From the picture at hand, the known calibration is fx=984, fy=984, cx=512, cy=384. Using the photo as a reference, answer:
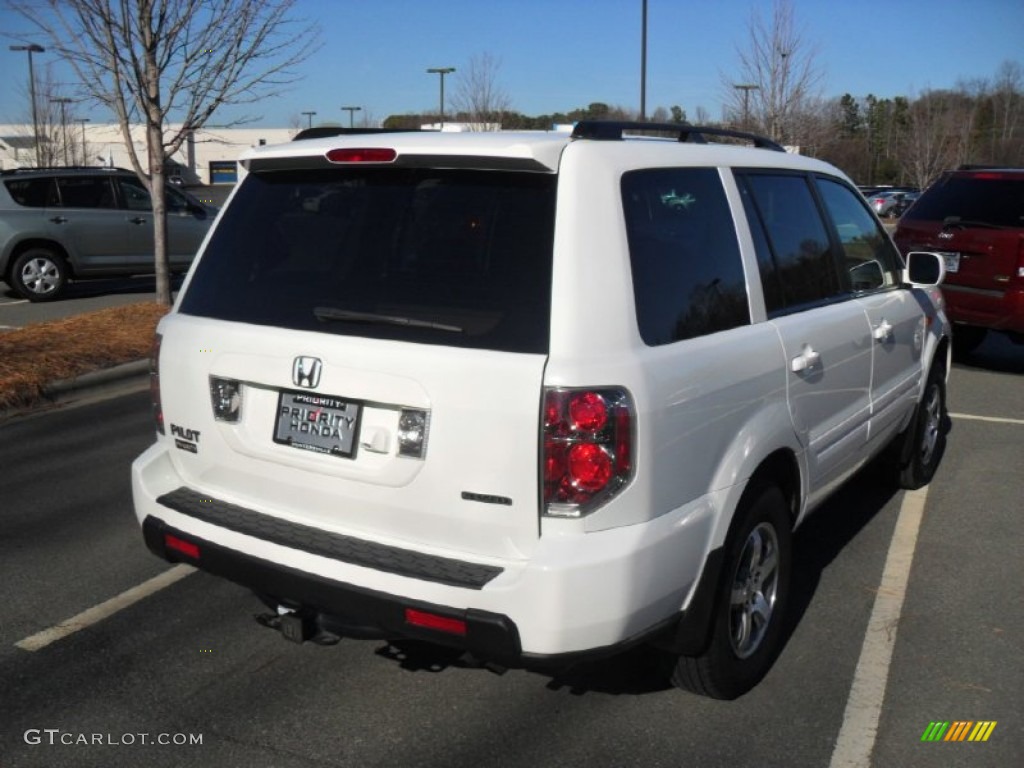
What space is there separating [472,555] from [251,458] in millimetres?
848

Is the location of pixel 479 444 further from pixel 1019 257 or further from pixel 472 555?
pixel 1019 257

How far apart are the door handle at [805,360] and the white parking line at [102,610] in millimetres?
2336

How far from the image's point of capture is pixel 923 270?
5.11m

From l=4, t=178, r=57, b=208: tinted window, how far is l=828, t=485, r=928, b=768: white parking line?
12.6 meters

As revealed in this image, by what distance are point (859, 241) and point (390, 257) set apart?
8.70 feet

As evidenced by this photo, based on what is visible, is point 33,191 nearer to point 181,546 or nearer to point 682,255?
point 181,546

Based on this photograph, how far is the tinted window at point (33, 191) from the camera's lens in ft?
45.0

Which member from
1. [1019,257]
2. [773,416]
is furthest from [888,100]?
[773,416]

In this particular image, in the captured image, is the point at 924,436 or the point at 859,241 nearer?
the point at 859,241

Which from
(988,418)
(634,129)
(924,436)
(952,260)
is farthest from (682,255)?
(952,260)

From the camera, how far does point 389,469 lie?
9.20 ft

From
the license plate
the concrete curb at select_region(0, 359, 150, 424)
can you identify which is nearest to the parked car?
the concrete curb at select_region(0, 359, 150, 424)

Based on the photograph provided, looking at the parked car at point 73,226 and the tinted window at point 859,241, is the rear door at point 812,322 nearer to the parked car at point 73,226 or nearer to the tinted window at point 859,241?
the tinted window at point 859,241

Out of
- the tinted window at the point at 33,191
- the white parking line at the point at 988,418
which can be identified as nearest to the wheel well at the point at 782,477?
the white parking line at the point at 988,418
